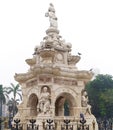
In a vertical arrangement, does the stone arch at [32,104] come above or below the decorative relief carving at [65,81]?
below

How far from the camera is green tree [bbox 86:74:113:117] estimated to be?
4391 cm

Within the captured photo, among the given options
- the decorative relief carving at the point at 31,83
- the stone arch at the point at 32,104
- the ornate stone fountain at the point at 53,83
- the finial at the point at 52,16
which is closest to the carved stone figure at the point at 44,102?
the ornate stone fountain at the point at 53,83

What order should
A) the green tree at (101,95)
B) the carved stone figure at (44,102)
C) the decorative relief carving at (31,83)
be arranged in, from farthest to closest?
the green tree at (101,95), the decorative relief carving at (31,83), the carved stone figure at (44,102)

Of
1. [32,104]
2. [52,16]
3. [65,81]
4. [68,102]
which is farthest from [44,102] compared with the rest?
[52,16]

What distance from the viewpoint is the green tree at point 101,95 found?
43.9 metres

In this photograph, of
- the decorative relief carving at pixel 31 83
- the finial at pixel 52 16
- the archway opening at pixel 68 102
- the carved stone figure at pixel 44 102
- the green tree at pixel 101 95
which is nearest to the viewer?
the carved stone figure at pixel 44 102

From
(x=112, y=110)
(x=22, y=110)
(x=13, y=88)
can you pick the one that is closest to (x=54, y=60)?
(x=22, y=110)

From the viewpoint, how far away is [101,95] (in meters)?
45.0

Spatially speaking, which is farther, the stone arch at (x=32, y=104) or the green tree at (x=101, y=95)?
the green tree at (x=101, y=95)

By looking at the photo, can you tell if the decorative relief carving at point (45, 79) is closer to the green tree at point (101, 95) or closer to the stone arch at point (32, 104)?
the stone arch at point (32, 104)

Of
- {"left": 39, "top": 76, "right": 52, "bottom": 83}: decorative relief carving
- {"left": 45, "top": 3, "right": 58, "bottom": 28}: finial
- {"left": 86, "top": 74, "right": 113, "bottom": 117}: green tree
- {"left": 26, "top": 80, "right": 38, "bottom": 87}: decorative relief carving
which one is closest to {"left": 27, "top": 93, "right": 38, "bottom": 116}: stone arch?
{"left": 26, "top": 80, "right": 38, "bottom": 87}: decorative relief carving

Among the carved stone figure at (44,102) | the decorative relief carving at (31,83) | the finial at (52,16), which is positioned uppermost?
the finial at (52,16)

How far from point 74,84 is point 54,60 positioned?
Result: 7.32 feet

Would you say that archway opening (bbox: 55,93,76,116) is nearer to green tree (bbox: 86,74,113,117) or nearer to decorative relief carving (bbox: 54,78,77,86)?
decorative relief carving (bbox: 54,78,77,86)
